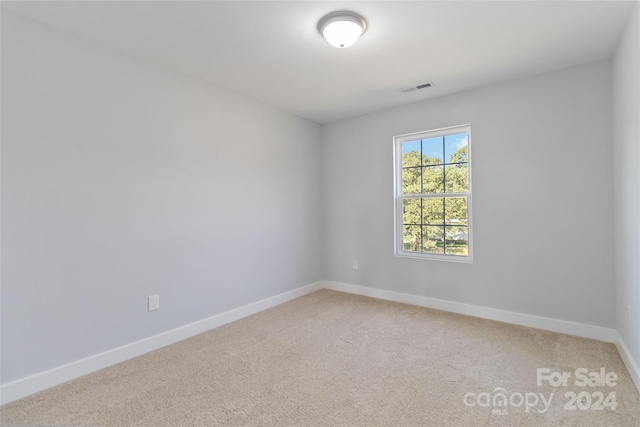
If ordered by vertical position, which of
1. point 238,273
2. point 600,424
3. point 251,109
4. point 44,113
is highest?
point 251,109

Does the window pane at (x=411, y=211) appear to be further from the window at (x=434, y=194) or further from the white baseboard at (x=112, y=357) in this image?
the white baseboard at (x=112, y=357)

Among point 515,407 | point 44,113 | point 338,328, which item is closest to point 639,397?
point 515,407

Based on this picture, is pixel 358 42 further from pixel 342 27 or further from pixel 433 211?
pixel 433 211

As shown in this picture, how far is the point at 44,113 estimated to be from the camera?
2.05 metres

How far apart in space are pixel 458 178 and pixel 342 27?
2.17 m

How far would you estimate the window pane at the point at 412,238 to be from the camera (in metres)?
3.74

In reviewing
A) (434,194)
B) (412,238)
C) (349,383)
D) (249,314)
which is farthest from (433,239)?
(249,314)

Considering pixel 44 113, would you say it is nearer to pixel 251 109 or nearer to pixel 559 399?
pixel 251 109

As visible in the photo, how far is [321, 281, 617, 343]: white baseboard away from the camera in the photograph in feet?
8.66

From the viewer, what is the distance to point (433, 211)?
11.9 ft

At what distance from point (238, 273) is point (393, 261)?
1905 millimetres

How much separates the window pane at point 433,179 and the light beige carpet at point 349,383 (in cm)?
152

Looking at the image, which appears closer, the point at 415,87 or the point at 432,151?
the point at 415,87

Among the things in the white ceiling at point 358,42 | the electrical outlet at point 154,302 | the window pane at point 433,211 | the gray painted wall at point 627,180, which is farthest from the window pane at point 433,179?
the electrical outlet at point 154,302
